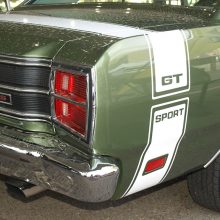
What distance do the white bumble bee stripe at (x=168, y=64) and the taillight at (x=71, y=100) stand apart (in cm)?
36

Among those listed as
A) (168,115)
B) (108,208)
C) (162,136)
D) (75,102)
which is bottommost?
(108,208)

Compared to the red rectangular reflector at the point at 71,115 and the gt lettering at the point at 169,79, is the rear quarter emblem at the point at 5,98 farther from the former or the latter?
the gt lettering at the point at 169,79

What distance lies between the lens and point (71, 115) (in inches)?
91.5

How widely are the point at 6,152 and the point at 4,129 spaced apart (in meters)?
0.18

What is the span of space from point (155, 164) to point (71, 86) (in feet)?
1.99

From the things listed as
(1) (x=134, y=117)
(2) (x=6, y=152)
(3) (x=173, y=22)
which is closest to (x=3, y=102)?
(2) (x=6, y=152)

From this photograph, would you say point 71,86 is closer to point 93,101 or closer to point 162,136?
point 93,101

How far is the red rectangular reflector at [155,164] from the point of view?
2.43 meters

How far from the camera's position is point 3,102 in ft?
8.41

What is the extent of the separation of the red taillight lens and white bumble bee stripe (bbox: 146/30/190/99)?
1.15ft

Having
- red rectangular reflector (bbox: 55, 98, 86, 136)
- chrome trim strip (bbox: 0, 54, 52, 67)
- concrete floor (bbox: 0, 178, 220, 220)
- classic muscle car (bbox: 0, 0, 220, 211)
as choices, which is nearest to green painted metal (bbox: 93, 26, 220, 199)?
classic muscle car (bbox: 0, 0, 220, 211)

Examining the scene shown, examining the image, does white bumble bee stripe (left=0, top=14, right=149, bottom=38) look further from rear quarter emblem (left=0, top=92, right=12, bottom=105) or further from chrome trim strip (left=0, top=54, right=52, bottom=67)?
rear quarter emblem (left=0, top=92, right=12, bottom=105)

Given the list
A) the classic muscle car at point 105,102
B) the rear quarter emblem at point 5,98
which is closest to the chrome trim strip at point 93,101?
the classic muscle car at point 105,102

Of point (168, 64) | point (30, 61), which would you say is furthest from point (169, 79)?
point (30, 61)
